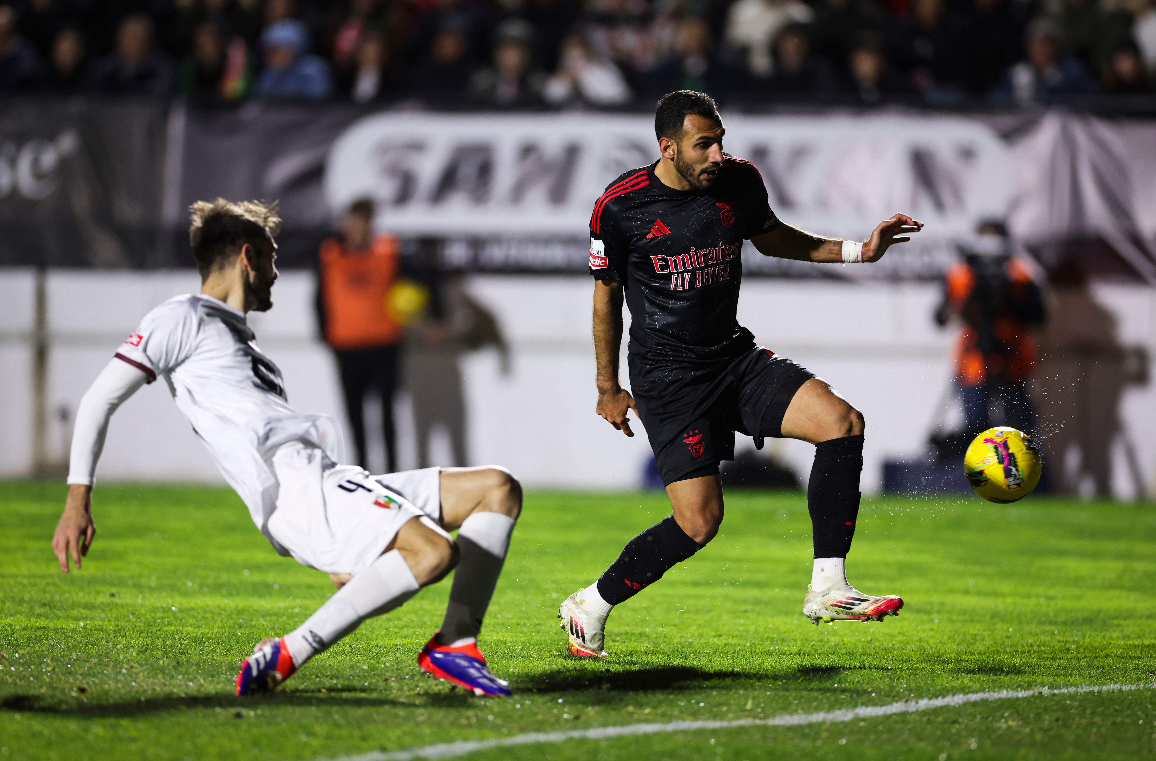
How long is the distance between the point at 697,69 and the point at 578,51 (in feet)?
3.92

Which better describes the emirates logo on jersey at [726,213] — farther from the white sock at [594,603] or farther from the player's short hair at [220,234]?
the player's short hair at [220,234]

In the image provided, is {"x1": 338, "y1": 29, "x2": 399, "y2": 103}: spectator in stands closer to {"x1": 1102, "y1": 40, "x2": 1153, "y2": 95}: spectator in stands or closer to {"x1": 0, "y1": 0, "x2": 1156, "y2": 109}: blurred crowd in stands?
{"x1": 0, "y1": 0, "x2": 1156, "y2": 109}: blurred crowd in stands

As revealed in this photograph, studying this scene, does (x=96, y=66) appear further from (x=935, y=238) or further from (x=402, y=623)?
(x=402, y=623)

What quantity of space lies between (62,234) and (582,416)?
510cm

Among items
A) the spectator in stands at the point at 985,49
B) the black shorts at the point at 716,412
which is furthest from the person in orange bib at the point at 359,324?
the black shorts at the point at 716,412

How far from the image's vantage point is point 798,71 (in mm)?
12906

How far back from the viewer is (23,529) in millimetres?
8750

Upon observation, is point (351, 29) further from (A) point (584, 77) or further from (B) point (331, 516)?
(B) point (331, 516)

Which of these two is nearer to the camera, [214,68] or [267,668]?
[267,668]

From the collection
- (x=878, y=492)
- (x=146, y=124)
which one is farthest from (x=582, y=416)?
(x=146, y=124)

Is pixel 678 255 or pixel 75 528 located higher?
pixel 678 255

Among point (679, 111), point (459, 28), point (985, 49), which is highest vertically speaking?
point (459, 28)

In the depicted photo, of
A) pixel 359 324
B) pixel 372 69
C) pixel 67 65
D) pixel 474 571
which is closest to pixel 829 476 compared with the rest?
pixel 474 571

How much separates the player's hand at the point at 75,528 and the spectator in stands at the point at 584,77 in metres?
9.62
